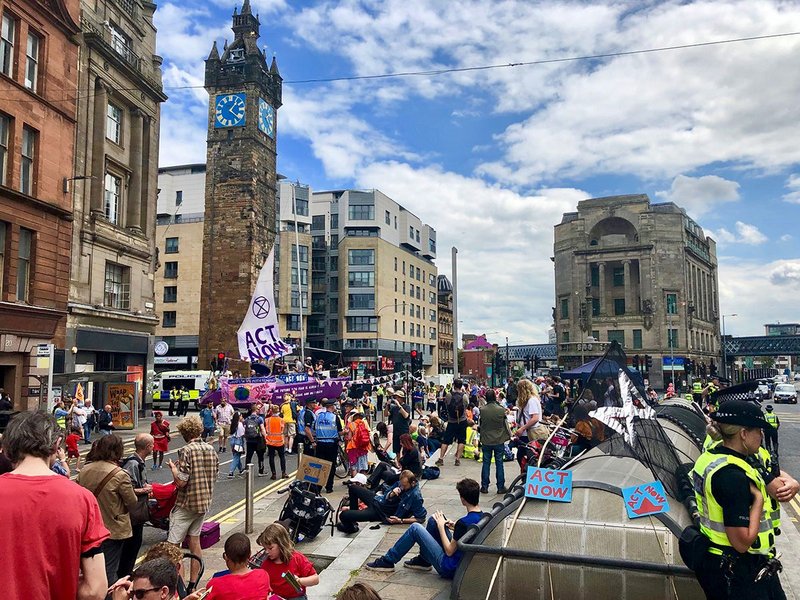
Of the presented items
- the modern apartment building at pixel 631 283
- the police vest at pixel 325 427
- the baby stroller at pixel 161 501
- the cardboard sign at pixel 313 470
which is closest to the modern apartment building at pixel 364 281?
the modern apartment building at pixel 631 283

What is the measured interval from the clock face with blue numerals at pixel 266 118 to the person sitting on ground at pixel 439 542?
46.7 meters

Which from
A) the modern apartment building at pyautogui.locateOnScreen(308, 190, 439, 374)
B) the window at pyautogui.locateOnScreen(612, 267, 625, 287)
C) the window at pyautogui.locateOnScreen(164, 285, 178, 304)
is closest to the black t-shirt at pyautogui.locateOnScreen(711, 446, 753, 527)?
the modern apartment building at pyautogui.locateOnScreen(308, 190, 439, 374)

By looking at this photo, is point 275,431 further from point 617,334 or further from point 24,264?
point 617,334

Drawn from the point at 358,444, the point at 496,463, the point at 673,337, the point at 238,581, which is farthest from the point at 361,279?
the point at 238,581

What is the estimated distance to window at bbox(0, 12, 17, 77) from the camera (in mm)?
21344

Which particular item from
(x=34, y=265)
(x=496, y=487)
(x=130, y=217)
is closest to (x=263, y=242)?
(x=130, y=217)

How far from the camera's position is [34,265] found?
22547 mm

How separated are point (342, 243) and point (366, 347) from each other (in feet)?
42.5

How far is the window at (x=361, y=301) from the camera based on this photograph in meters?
72.4

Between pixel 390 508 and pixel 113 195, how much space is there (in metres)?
26.5

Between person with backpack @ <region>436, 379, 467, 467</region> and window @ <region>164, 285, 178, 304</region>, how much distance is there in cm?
5827

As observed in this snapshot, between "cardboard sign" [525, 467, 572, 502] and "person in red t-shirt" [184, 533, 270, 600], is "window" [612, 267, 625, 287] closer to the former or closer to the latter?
"cardboard sign" [525, 467, 572, 502]

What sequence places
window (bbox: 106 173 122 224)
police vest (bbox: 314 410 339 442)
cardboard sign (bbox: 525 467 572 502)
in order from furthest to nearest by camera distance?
1. window (bbox: 106 173 122 224)
2. police vest (bbox: 314 410 339 442)
3. cardboard sign (bbox: 525 467 572 502)

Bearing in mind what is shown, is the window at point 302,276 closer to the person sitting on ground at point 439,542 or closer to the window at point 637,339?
the window at point 637,339
